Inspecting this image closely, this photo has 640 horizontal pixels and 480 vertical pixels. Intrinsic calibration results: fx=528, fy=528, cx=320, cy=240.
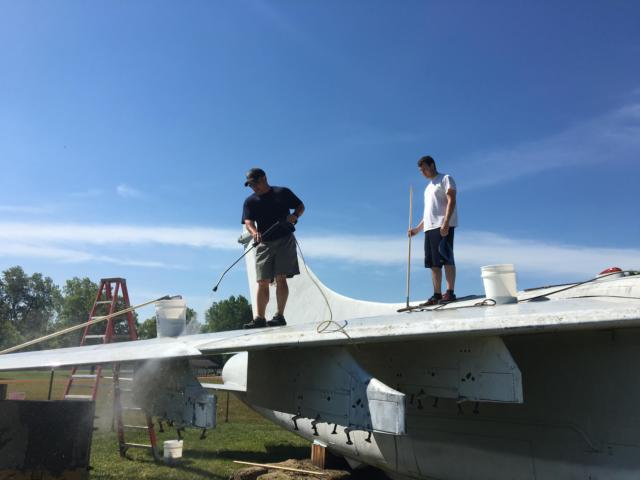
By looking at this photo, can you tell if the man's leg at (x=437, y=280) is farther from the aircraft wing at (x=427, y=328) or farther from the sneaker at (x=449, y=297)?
the aircraft wing at (x=427, y=328)

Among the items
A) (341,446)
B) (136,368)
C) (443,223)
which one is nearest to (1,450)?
(136,368)

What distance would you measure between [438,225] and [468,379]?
269cm

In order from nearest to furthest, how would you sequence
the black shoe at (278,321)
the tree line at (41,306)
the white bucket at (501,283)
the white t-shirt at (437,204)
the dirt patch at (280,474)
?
the white bucket at (501,283), the white t-shirt at (437,204), the black shoe at (278,321), the dirt patch at (280,474), the tree line at (41,306)

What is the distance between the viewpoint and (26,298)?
88375 millimetres

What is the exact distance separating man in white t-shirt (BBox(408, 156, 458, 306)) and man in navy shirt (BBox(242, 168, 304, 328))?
1.48 m

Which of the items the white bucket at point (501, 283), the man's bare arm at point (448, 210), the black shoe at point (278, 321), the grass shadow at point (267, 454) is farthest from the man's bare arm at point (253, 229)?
the grass shadow at point (267, 454)

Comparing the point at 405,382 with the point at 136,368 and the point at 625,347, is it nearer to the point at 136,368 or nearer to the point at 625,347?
the point at 625,347

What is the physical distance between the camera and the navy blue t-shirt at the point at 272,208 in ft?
20.1

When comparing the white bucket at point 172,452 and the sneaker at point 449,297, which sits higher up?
the sneaker at point 449,297

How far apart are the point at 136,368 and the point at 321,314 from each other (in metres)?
4.47

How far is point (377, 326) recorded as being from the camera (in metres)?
3.63

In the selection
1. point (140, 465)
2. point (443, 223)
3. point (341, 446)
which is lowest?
point (140, 465)

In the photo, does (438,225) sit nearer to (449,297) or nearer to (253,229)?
(449,297)

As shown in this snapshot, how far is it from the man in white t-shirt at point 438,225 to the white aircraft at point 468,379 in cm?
103
